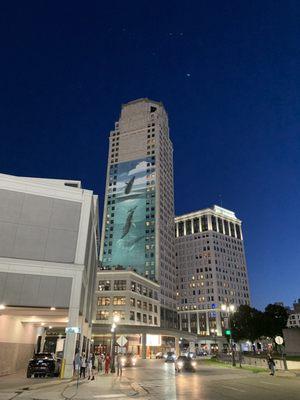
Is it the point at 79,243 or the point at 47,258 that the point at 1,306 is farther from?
the point at 79,243

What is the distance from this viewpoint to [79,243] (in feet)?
109

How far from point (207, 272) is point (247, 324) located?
3132 inches

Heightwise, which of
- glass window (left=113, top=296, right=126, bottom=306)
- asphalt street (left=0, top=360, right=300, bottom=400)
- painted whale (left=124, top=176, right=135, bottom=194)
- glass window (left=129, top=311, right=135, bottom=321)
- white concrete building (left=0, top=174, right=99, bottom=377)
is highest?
painted whale (left=124, top=176, right=135, bottom=194)

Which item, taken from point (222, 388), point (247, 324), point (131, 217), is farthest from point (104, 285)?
point (222, 388)

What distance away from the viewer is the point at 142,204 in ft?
471

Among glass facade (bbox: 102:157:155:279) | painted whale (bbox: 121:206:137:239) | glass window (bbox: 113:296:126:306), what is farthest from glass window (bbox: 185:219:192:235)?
glass window (bbox: 113:296:126:306)

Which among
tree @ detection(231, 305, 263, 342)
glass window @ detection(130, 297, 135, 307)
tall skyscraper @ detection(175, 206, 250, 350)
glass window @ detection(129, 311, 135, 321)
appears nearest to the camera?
tree @ detection(231, 305, 263, 342)

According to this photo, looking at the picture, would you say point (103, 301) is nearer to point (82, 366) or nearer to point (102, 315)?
point (102, 315)

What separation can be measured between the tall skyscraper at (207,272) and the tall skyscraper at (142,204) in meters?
29.5

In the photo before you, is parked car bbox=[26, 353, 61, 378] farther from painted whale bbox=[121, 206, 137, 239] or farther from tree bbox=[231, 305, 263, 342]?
painted whale bbox=[121, 206, 137, 239]

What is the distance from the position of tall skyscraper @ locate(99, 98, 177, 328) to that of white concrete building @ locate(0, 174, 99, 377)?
9060 cm

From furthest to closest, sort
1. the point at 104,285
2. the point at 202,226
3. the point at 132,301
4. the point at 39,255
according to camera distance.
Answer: the point at 202,226 → the point at 132,301 → the point at 104,285 → the point at 39,255

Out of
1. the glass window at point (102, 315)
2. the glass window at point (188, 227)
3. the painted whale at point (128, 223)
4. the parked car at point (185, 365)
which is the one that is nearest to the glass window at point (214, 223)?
the glass window at point (188, 227)

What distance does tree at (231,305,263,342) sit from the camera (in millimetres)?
95000
